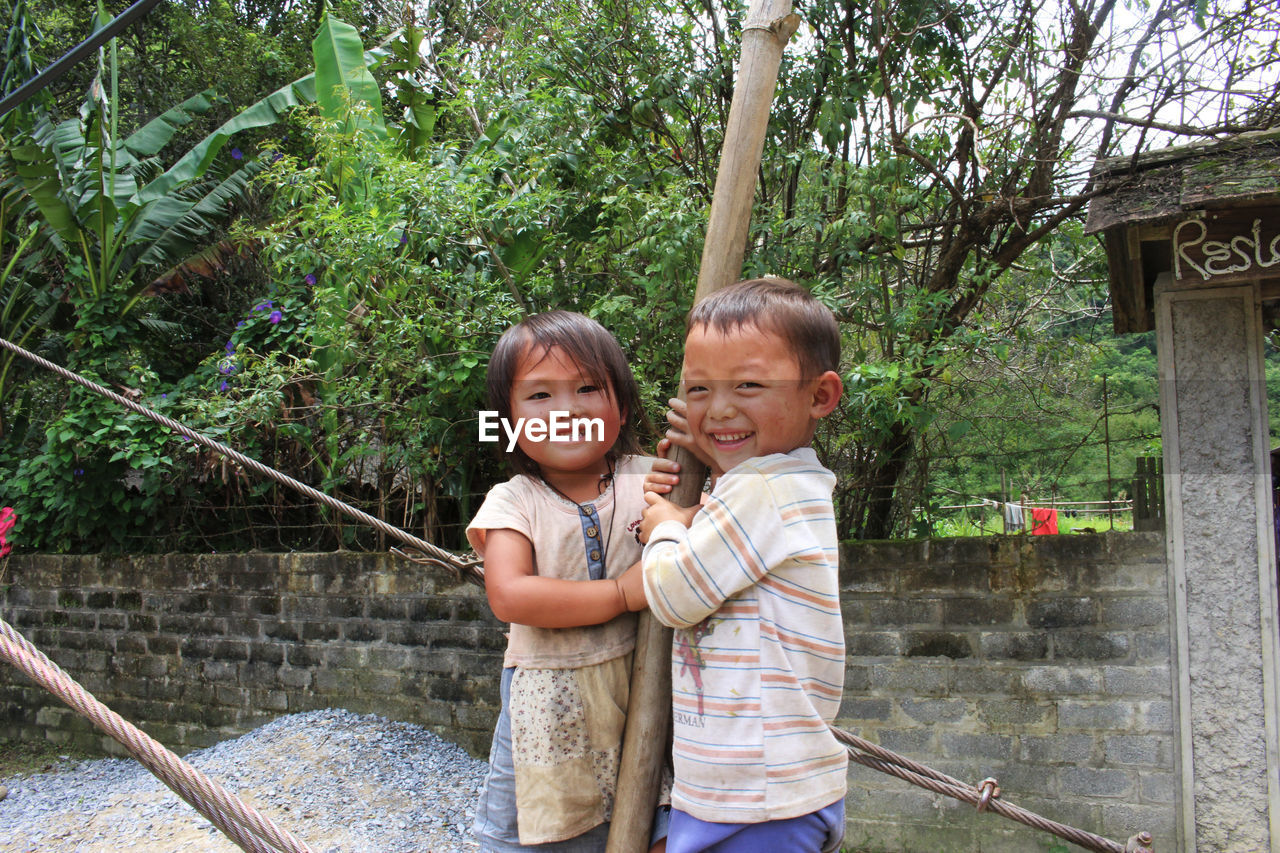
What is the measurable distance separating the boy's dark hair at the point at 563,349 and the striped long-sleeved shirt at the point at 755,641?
0.30 metres

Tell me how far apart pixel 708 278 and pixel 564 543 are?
49 centimetres

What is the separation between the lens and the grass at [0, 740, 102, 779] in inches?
215

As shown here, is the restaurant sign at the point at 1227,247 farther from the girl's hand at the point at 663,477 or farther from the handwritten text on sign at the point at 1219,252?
the girl's hand at the point at 663,477

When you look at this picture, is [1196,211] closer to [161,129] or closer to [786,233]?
[786,233]

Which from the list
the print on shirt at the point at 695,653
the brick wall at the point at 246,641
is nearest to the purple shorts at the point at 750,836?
the print on shirt at the point at 695,653

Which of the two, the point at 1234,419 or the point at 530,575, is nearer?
the point at 530,575

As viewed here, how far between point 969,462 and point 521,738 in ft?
9.54

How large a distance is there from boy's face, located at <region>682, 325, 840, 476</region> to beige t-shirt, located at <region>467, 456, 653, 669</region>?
0.24 m

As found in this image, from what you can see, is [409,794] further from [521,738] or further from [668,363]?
[521,738]

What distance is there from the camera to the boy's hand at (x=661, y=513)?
4.24 feet

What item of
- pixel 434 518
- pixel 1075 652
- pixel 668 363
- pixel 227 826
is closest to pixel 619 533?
A: pixel 227 826

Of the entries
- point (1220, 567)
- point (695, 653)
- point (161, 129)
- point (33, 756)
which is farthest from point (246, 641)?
point (1220, 567)

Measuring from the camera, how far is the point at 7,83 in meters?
5.62

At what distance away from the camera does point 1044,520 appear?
12.0 feet
